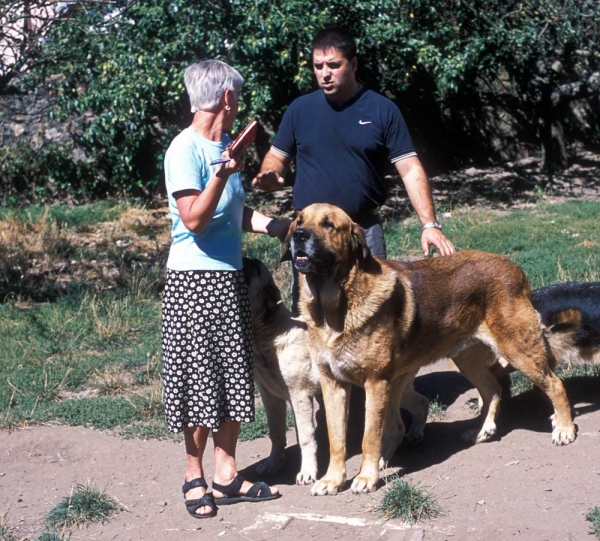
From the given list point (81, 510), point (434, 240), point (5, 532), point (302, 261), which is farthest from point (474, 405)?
point (5, 532)

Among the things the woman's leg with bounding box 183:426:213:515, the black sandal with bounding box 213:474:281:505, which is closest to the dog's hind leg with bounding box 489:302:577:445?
the black sandal with bounding box 213:474:281:505

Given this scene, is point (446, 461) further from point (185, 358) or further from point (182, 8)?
point (182, 8)

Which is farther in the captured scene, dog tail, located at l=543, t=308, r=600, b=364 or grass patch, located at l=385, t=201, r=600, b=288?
grass patch, located at l=385, t=201, r=600, b=288

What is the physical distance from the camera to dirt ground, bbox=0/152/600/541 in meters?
4.07

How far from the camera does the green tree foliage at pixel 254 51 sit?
10594 millimetres

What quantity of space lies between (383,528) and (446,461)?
1.01 m

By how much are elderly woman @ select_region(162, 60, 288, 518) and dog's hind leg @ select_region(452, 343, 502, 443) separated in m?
1.56

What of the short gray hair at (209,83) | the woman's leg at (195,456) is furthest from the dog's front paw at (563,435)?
the short gray hair at (209,83)

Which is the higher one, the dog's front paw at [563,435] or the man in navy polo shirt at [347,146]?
the man in navy polo shirt at [347,146]

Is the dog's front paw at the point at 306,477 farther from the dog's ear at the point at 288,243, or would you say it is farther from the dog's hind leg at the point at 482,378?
the dog's ear at the point at 288,243

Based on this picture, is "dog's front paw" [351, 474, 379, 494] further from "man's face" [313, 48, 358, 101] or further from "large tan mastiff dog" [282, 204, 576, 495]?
"man's face" [313, 48, 358, 101]

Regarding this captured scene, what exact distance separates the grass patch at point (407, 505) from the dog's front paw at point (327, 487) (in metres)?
0.36

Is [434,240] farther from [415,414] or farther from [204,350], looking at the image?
[204,350]

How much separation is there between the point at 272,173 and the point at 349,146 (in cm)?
45
